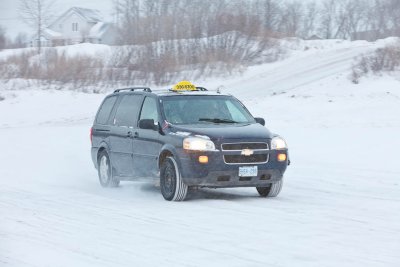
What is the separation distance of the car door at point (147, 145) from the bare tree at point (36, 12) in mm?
56691

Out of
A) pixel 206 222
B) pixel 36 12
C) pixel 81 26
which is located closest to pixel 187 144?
pixel 206 222

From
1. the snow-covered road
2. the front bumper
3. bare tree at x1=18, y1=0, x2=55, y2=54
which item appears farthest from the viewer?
bare tree at x1=18, y1=0, x2=55, y2=54

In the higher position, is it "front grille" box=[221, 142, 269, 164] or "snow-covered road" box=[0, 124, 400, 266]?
"front grille" box=[221, 142, 269, 164]

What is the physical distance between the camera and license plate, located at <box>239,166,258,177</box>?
39.2ft

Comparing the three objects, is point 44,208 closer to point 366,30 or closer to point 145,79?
point 145,79

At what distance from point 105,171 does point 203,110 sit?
2.47 m

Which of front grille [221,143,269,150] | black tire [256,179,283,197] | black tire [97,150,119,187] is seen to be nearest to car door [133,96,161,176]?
black tire [97,150,119,187]

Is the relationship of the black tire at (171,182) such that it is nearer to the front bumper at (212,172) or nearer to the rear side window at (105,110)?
the front bumper at (212,172)

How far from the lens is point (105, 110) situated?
15.2 m

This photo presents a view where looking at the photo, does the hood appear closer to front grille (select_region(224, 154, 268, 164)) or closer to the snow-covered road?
front grille (select_region(224, 154, 268, 164))

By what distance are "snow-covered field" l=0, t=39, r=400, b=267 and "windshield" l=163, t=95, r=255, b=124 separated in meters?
1.16

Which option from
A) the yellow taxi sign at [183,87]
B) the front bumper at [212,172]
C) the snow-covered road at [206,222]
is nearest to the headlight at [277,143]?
the front bumper at [212,172]

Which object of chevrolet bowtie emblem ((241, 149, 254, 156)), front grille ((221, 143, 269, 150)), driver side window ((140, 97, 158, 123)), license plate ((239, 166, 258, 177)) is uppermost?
driver side window ((140, 97, 158, 123))

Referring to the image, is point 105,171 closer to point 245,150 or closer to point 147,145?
point 147,145
